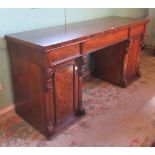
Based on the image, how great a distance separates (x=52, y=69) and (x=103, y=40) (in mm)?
685

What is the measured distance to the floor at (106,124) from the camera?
5.96ft

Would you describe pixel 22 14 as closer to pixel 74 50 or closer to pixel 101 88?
pixel 74 50

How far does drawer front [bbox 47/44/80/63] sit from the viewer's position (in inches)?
62.1

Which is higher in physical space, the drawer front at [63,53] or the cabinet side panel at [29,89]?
the drawer front at [63,53]

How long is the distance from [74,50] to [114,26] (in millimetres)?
692

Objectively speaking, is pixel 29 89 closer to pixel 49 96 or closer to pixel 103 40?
pixel 49 96

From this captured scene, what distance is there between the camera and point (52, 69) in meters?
1.65

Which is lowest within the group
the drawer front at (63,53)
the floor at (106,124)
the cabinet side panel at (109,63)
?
the floor at (106,124)

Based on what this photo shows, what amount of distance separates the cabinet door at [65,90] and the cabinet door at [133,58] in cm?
106

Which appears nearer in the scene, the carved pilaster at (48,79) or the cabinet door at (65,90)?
the carved pilaster at (48,79)

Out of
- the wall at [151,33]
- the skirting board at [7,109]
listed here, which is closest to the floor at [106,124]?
the skirting board at [7,109]

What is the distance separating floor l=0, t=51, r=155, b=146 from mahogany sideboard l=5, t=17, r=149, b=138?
0.10 m

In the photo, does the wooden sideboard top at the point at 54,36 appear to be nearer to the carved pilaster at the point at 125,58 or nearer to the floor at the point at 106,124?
the carved pilaster at the point at 125,58

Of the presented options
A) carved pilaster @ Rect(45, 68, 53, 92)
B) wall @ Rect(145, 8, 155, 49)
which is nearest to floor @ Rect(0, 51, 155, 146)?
carved pilaster @ Rect(45, 68, 53, 92)
